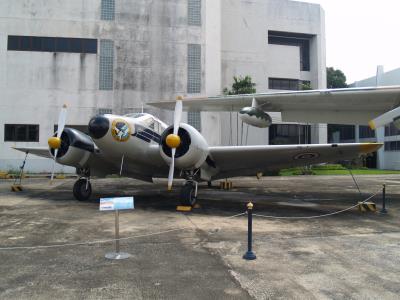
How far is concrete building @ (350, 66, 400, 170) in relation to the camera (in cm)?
4445

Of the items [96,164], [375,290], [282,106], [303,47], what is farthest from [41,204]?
[303,47]

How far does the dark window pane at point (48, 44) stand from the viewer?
30297mm

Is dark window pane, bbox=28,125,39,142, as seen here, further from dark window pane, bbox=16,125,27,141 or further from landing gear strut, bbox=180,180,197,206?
landing gear strut, bbox=180,180,197,206

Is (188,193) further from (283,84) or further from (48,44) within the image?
(283,84)

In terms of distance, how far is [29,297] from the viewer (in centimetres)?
414

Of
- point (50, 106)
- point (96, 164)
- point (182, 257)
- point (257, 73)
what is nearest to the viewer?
point (182, 257)

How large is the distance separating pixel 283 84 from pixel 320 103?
28.8 metres

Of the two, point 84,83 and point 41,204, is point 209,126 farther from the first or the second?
point 41,204

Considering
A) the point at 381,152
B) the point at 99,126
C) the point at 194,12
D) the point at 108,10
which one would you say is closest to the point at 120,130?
the point at 99,126

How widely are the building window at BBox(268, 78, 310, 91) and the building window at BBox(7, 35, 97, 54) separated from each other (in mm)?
20613

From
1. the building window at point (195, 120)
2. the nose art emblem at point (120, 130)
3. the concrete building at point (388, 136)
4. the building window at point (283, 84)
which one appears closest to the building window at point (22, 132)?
the building window at point (195, 120)

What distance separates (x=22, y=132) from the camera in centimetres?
2998

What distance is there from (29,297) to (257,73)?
117ft

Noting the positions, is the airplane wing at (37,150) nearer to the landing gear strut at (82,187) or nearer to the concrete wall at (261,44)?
the landing gear strut at (82,187)
